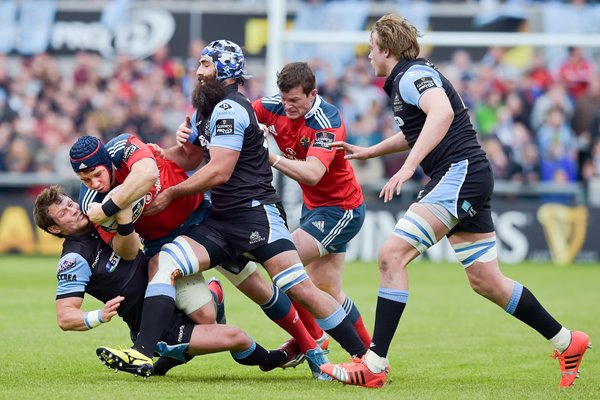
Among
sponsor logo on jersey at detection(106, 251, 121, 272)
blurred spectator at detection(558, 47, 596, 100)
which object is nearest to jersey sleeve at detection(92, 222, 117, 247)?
sponsor logo on jersey at detection(106, 251, 121, 272)

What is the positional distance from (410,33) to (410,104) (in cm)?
55

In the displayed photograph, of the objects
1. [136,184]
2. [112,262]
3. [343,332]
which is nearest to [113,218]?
[136,184]

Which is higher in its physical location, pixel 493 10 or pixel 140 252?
pixel 493 10

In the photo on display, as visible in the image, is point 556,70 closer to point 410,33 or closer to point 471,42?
point 471,42

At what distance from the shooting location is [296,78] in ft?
28.9

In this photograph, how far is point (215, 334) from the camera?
802cm

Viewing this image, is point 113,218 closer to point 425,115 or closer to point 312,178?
point 312,178

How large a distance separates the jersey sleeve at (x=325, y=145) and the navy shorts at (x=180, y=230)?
991 millimetres

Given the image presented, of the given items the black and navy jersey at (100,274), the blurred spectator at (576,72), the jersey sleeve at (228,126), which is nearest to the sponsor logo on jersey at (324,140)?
the jersey sleeve at (228,126)

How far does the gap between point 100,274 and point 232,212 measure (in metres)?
1.06

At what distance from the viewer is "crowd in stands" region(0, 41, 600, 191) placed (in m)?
20.9

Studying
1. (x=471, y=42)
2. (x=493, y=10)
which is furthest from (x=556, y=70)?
(x=471, y=42)

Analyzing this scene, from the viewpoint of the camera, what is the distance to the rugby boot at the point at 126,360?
7293 mm

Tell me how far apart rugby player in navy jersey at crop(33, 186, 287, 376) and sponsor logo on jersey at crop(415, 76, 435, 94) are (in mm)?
2186
